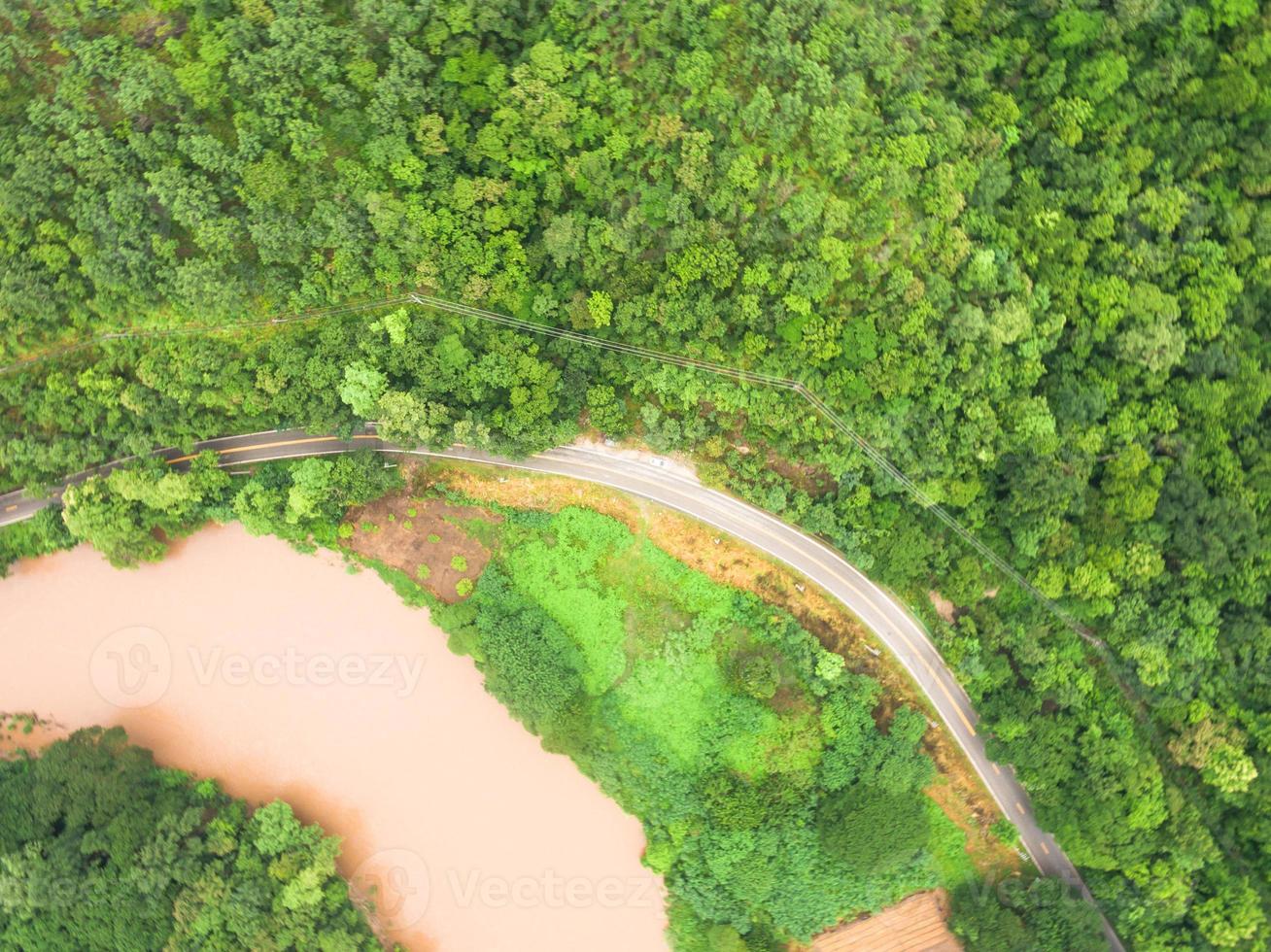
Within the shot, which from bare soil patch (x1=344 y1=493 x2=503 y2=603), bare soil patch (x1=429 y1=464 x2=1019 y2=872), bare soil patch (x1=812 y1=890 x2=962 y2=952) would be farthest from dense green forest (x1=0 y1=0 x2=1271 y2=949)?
bare soil patch (x1=812 y1=890 x2=962 y2=952)

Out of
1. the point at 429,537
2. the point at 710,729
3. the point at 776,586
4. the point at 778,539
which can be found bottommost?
the point at 710,729

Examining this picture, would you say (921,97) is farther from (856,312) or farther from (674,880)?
(674,880)

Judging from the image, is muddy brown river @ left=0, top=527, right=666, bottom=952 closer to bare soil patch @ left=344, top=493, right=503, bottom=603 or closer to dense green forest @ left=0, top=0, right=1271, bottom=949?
bare soil patch @ left=344, top=493, right=503, bottom=603

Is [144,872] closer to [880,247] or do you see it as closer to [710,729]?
[710,729]

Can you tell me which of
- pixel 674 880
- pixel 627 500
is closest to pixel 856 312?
pixel 627 500

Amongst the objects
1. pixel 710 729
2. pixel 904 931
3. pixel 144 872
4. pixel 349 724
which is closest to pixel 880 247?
pixel 710 729
